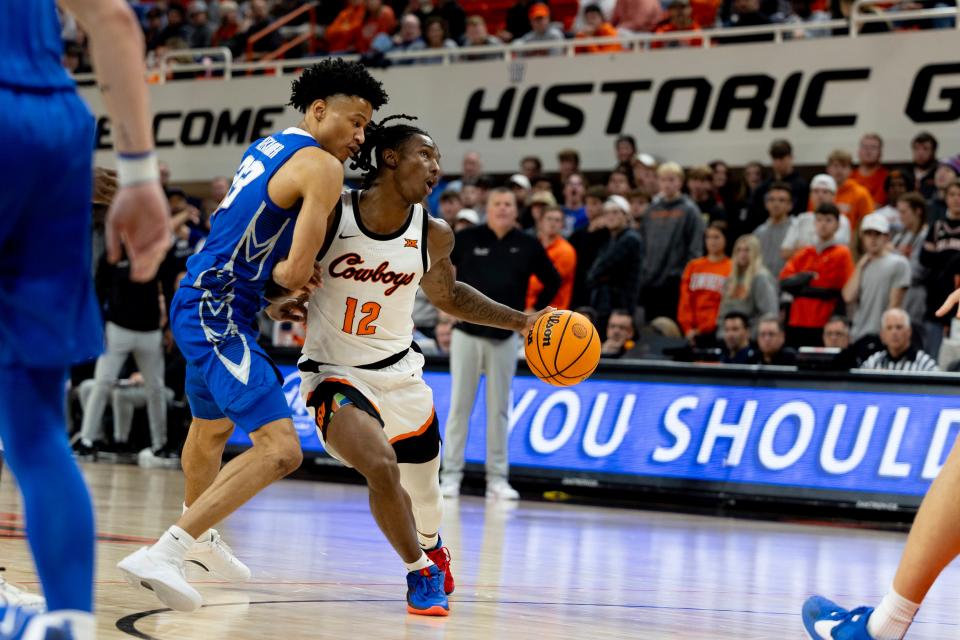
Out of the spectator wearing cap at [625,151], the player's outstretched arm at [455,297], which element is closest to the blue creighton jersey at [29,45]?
the player's outstretched arm at [455,297]

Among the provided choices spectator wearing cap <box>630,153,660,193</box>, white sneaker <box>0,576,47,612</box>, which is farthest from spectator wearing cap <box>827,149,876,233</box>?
white sneaker <box>0,576,47,612</box>

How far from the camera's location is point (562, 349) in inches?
248

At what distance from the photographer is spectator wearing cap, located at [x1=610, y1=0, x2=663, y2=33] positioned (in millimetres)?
17641

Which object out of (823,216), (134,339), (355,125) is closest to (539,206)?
(823,216)

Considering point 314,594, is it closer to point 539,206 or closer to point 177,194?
point 539,206

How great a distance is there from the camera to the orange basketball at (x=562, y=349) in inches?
246

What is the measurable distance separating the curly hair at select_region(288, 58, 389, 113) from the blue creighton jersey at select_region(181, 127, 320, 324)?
22 centimetres

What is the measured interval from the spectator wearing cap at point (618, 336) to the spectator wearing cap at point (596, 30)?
580 centimetres

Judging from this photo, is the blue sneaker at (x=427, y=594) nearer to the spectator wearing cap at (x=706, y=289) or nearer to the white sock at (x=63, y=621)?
the white sock at (x=63, y=621)

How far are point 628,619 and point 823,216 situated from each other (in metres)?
7.90

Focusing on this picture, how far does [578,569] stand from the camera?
7.21m

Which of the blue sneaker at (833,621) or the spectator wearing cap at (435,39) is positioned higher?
the spectator wearing cap at (435,39)

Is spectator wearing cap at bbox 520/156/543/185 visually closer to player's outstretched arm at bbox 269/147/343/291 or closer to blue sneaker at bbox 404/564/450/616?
player's outstretched arm at bbox 269/147/343/291

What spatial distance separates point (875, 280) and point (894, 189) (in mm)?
1876
